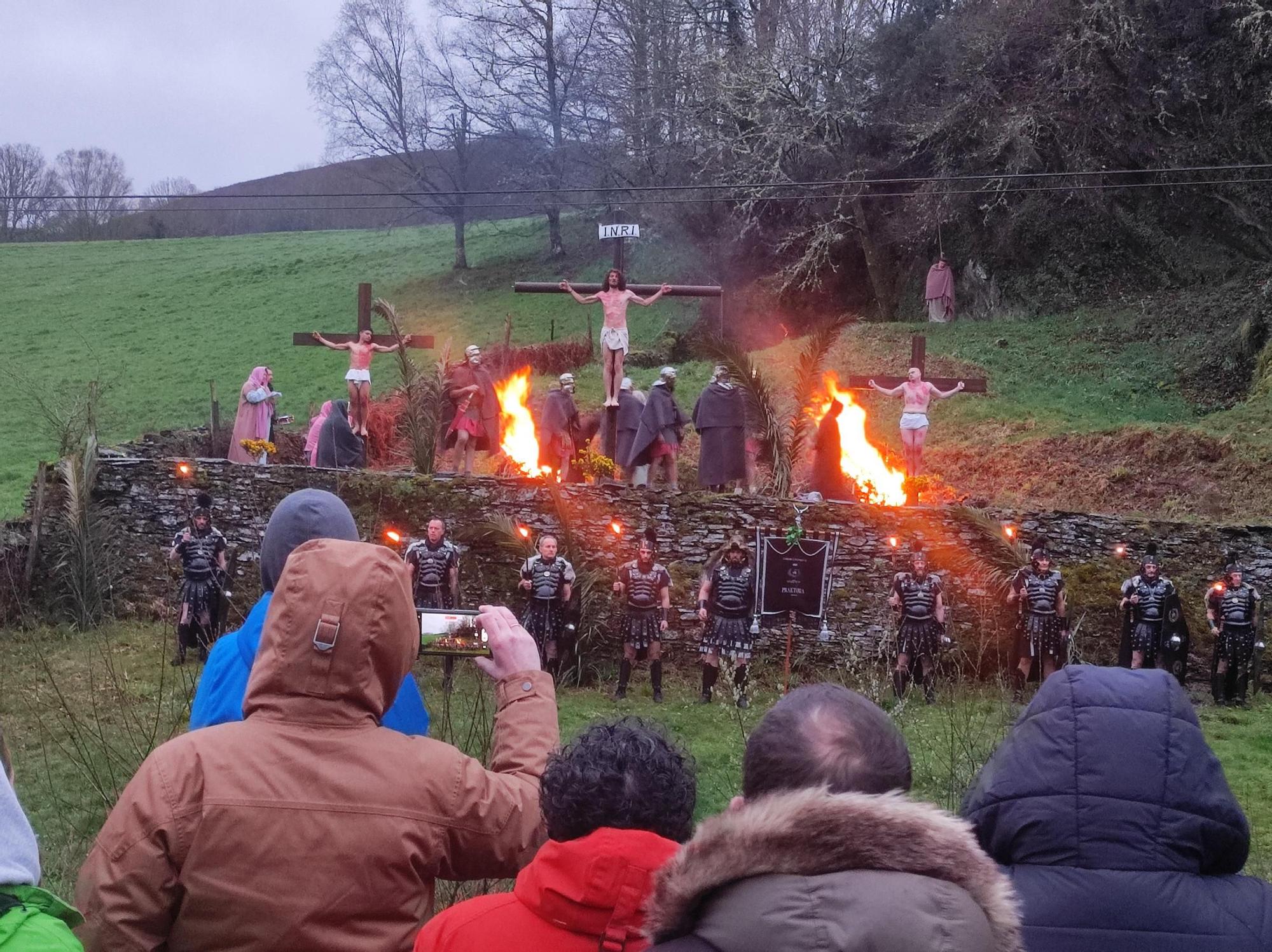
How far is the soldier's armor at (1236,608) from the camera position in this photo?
11.5 meters

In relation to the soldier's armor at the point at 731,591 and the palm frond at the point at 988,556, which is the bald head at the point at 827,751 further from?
the palm frond at the point at 988,556

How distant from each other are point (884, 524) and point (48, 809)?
8.23 m

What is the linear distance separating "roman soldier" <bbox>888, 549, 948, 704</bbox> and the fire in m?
6.04

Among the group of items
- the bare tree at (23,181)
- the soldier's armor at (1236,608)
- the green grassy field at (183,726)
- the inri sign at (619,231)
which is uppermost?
the bare tree at (23,181)

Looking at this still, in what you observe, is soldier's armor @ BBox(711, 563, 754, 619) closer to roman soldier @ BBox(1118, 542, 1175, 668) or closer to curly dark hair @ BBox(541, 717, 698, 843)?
roman soldier @ BBox(1118, 542, 1175, 668)

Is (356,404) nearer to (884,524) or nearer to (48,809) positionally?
(884,524)

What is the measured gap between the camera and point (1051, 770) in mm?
2229

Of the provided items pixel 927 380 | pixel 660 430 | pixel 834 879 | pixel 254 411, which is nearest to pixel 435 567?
pixel 660 430

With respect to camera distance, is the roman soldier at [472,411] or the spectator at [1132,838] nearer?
the spectator at [1132,838]

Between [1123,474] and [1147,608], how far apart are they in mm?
5249

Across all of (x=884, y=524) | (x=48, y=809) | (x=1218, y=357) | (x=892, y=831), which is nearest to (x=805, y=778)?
(x=892, y=831)

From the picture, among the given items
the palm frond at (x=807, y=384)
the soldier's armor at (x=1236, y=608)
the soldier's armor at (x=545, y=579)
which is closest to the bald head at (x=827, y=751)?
the soldier's armor at (x=545, y=579)

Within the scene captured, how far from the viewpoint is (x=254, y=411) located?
17.7 m

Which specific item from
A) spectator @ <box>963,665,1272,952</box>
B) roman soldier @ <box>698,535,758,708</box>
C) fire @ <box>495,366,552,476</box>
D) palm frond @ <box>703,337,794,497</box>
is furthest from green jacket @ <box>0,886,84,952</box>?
fire @ <box>495,366,552,476</box>
